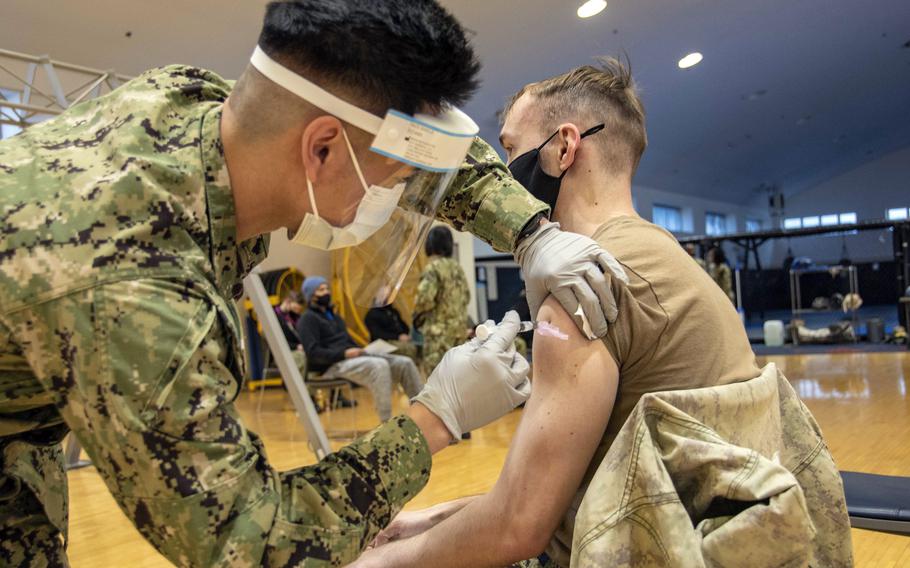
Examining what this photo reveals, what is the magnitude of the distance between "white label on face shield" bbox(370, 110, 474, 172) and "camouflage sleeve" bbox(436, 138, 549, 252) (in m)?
0.36

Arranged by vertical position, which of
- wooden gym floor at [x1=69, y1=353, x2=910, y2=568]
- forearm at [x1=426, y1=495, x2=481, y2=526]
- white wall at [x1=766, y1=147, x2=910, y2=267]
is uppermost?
white wall at [x1=766, y1=147, x2=910, y2=267]

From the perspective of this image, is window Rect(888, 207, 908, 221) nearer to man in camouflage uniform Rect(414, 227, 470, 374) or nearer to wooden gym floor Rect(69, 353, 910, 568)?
wooden gym floor Rect(69, 353, 910, 568)

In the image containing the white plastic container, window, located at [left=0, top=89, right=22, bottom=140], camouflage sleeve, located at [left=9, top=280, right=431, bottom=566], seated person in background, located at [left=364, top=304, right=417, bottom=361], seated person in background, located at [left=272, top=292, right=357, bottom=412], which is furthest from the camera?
the white plastic container

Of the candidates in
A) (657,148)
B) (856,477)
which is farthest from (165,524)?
(657,148)

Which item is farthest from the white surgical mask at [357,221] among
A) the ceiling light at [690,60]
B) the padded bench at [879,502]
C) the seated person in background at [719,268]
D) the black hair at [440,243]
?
the ceiling light at [690,60]

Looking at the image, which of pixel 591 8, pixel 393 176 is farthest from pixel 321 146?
pixel 591 8

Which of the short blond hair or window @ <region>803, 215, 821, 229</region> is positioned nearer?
the short blond hair

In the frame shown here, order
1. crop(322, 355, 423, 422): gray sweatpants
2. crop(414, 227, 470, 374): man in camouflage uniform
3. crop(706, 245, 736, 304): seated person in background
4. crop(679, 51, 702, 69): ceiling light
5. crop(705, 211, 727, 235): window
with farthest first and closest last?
crop(705, 211, 727, 235): window
crop(679, 51, 702, 69): ceiling light
crop(706, 245, 736, 304): seated person in background
crop(414, 227, 470, 374): man in camouflage uniform
crop(322, 355, 423, 422): gray sweatpants

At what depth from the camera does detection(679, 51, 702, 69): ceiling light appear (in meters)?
9.94

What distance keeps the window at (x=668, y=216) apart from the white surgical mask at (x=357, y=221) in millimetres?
16352

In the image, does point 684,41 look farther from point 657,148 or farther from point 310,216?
point 310,216

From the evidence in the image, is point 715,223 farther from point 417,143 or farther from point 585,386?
point 417,143

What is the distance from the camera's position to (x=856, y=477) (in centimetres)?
203

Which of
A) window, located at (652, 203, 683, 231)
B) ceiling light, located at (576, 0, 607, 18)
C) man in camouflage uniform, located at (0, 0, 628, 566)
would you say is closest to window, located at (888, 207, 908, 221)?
window, located at (652, 203, 683, 231)
